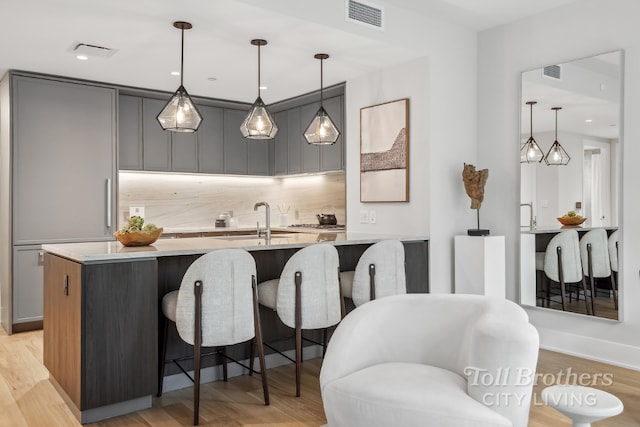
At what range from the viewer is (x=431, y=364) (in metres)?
2.25

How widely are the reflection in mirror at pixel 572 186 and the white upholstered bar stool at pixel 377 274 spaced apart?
1.43m

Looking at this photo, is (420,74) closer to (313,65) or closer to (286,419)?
(313,65)

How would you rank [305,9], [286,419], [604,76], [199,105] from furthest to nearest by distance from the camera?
[199,105] → [604,76] → [305,9] → [286,419]

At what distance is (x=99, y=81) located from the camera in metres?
5.12

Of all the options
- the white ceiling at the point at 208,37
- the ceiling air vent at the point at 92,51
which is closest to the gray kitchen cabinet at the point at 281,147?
the white ceiling at the point at 208,37

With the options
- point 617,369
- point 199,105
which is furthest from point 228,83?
point 617,369

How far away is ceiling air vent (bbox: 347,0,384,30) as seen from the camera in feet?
12.2

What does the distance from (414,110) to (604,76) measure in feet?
4.69

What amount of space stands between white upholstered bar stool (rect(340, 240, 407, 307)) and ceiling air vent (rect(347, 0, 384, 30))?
1.65 meters

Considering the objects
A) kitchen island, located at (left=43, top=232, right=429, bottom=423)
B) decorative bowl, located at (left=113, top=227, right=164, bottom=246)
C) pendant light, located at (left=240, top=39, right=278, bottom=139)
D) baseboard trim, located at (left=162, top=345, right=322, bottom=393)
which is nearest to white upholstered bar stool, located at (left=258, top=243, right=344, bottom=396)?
kitchen island, located at (left=43, top=232, right=429, bottom=423)

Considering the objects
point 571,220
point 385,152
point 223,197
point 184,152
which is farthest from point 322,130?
point 223,197

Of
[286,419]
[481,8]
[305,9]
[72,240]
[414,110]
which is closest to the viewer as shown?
[286,419]

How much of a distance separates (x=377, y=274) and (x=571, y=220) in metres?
1.74

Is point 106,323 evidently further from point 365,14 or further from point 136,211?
point 136,211
